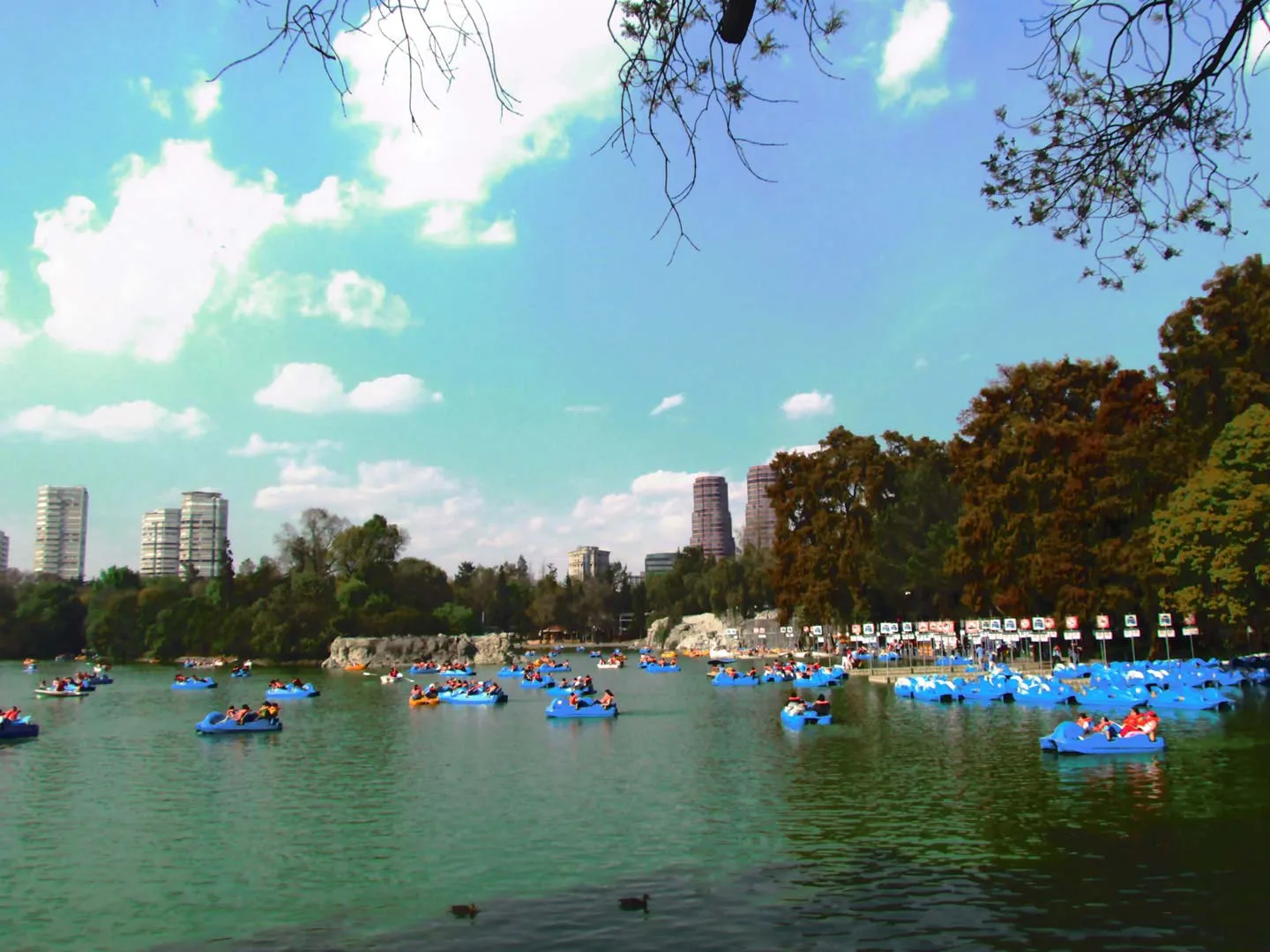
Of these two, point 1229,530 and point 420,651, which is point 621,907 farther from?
point 420,651

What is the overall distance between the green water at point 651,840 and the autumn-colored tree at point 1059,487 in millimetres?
15690

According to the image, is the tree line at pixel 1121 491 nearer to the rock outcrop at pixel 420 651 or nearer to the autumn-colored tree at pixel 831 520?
the autumn-colored tree at pixel 831 520

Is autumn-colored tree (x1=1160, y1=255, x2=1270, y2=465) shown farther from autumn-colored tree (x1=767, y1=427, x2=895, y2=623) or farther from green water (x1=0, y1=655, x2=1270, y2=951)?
autumn-colored tree (x1=767, y1=427, x2=895, y2=623)

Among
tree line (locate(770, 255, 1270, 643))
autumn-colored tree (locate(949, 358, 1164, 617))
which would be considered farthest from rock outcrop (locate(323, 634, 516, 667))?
autumn-colored tree (locate(949, 358, 1164, 617))

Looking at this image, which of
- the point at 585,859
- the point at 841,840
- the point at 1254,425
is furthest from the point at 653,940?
the point at 1254,425

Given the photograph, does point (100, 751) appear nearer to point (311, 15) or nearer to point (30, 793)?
point (30, 793)

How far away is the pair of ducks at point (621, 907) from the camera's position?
46.5 ft

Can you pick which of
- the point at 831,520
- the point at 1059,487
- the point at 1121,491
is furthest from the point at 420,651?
the point at 1121,491

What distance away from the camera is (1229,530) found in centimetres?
3956

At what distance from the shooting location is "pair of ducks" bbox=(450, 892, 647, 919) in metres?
14.2

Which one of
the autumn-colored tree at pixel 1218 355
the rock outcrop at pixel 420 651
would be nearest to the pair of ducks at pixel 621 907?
the autumn-colored tree at pixel 1218 355

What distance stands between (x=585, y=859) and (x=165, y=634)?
10154cm

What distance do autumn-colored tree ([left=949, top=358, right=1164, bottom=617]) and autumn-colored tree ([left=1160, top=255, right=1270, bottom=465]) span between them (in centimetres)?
256

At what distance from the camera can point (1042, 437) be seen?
52.9 m
